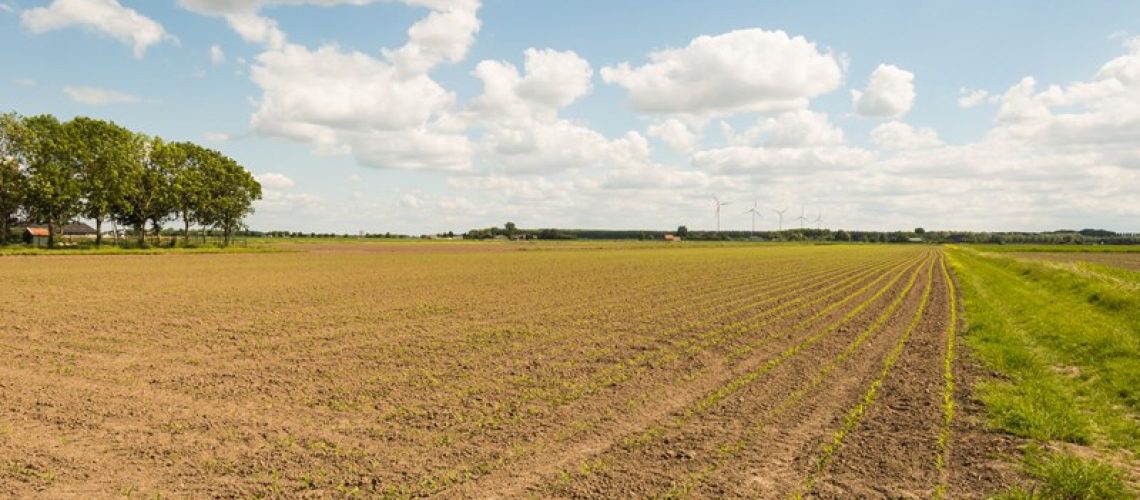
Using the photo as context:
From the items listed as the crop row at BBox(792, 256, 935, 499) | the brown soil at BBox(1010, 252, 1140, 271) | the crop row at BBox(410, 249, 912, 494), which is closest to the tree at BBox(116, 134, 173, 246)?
the crop row at BBox(410, 249, 912, 494)

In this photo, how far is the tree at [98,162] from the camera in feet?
228

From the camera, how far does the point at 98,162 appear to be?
71.2 meters

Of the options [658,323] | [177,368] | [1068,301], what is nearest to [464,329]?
[658,323]

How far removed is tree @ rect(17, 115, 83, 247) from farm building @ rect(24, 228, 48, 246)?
945 cm

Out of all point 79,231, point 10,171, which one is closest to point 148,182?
point 10,171

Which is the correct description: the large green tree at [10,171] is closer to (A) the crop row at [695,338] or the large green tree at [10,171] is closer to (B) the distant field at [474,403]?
(B) the distant field at [474,403]

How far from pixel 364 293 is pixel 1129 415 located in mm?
25340

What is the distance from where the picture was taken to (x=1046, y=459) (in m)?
7.67

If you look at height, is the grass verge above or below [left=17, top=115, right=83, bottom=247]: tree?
below

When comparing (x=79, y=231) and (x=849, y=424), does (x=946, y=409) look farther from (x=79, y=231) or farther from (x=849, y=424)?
(x=79, y=231)

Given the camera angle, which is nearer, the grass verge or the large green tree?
the grass verge

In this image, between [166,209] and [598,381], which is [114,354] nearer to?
[598,381]

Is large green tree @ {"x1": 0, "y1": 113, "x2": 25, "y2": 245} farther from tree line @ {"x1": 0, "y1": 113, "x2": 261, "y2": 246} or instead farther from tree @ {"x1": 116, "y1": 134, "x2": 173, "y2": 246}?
tree @ {"x1": 116, "y1": 134, "x2": 173, "y2": 246}

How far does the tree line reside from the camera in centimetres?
6562
